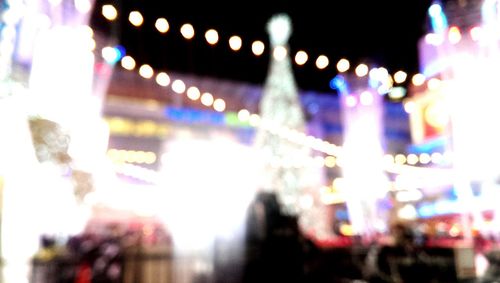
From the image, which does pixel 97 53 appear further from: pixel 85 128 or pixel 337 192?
pixel 337 192

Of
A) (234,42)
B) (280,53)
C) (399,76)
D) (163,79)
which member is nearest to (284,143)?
(280,53)

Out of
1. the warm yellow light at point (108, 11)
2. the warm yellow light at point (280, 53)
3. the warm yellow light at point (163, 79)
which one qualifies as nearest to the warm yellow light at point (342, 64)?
the warm yellow light at point (163, 79)

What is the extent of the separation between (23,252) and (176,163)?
47.6 ft

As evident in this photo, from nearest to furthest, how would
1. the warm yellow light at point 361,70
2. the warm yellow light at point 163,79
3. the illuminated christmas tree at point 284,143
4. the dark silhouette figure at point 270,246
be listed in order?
the dark silhouette figure at point 270,246
the warm yellow light at point 361,70
the warm yellow light at point 163,79
the illuminated christmas tree at point 284,143

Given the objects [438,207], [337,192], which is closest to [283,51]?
[438,207]

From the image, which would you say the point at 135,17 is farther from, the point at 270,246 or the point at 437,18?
the point at 437,18

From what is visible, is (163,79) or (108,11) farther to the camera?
(163,79)

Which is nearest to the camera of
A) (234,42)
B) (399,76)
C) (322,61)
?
(234,42)

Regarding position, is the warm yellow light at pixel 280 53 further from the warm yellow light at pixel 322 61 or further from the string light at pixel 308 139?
the warm yellow light at pixel 322 61

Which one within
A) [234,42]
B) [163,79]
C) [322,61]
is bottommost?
[322,61]

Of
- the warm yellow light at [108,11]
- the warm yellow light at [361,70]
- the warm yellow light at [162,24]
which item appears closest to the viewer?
the warm yellow light at [108,11]

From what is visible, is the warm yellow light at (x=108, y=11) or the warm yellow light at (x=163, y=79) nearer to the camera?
the warm yellow light at (x=108, y=11)

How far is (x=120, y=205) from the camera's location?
20.4 metres

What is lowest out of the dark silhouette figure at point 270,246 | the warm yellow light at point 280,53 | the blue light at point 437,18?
the dark silhouette figure at point 270,246
